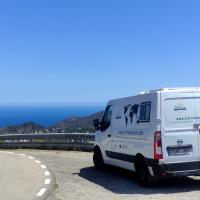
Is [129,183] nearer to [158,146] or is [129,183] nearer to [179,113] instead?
[158,146]

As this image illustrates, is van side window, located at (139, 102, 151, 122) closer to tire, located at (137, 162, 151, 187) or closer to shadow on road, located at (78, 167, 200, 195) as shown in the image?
tire, located at (137, 162, 151, 187)

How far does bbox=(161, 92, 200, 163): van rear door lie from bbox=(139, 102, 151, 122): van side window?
Answer: 49 centimetres

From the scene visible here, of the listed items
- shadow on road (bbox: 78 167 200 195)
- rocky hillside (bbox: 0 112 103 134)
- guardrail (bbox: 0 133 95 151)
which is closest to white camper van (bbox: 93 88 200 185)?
shadow on road (bbox: 78 167 200 195)

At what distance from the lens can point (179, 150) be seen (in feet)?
39.3

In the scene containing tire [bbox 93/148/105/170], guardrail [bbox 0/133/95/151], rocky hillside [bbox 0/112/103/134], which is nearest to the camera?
tire [bbox 93/148/105/170]

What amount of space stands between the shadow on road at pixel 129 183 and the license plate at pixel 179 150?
0.77 m

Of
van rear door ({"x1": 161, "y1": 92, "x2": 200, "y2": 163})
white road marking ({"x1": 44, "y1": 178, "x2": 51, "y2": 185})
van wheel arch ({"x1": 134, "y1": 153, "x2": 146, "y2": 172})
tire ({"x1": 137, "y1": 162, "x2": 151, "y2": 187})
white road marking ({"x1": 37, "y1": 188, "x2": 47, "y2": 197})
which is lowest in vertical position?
white road marking ({"x1": 37, "y1": 188, "x2": 47, "y2": 197})

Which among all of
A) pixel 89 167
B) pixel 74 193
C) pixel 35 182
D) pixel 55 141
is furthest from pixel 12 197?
pixel 55 141

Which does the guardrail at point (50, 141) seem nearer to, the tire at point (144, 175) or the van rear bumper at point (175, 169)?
the tire at point (144, 175)

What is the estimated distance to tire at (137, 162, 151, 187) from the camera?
12.3 metres

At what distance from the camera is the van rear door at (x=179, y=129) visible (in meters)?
11.9

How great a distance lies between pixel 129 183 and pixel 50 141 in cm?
1153

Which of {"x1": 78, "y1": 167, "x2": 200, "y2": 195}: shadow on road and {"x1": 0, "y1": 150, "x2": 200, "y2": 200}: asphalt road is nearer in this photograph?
{"x1": 0, "y1": 150, "x2": 200, "y2": 200}: asphalt road

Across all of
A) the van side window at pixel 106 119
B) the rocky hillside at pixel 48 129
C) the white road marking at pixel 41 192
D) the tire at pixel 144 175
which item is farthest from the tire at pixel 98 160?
the white road marking at pixel 41 192
